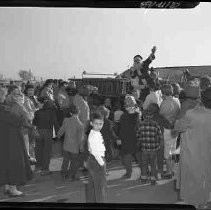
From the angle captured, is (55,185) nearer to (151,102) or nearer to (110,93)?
(151,102)

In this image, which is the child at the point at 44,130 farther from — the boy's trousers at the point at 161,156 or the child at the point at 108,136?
the boy's trousers at the point at 161,156

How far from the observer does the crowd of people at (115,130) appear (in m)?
4.28

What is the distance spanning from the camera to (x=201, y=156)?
433 centimetres

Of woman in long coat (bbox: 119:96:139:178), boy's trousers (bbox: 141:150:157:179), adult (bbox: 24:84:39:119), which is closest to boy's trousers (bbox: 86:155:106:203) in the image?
boy's trousers (bbox: 141:150:157:179)

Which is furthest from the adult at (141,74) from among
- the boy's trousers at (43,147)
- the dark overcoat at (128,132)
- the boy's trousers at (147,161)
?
the boy's trousers at (43,147)

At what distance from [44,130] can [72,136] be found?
0.50 metres

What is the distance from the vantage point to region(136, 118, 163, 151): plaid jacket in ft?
15.8

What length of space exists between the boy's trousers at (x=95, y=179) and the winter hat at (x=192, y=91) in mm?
1335

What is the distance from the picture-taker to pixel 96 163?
4.01m

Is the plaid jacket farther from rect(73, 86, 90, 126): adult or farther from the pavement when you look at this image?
rect(73, 86, 90, 126): adult

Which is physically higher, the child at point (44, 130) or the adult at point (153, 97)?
the adult at point (153, 97)

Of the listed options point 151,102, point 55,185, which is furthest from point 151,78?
point 55,185

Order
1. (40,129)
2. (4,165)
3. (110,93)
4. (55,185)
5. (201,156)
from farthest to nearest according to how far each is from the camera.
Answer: (110,93), (40,129), (55,185), (4,165), (201,156)

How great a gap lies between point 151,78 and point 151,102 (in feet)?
0.87
